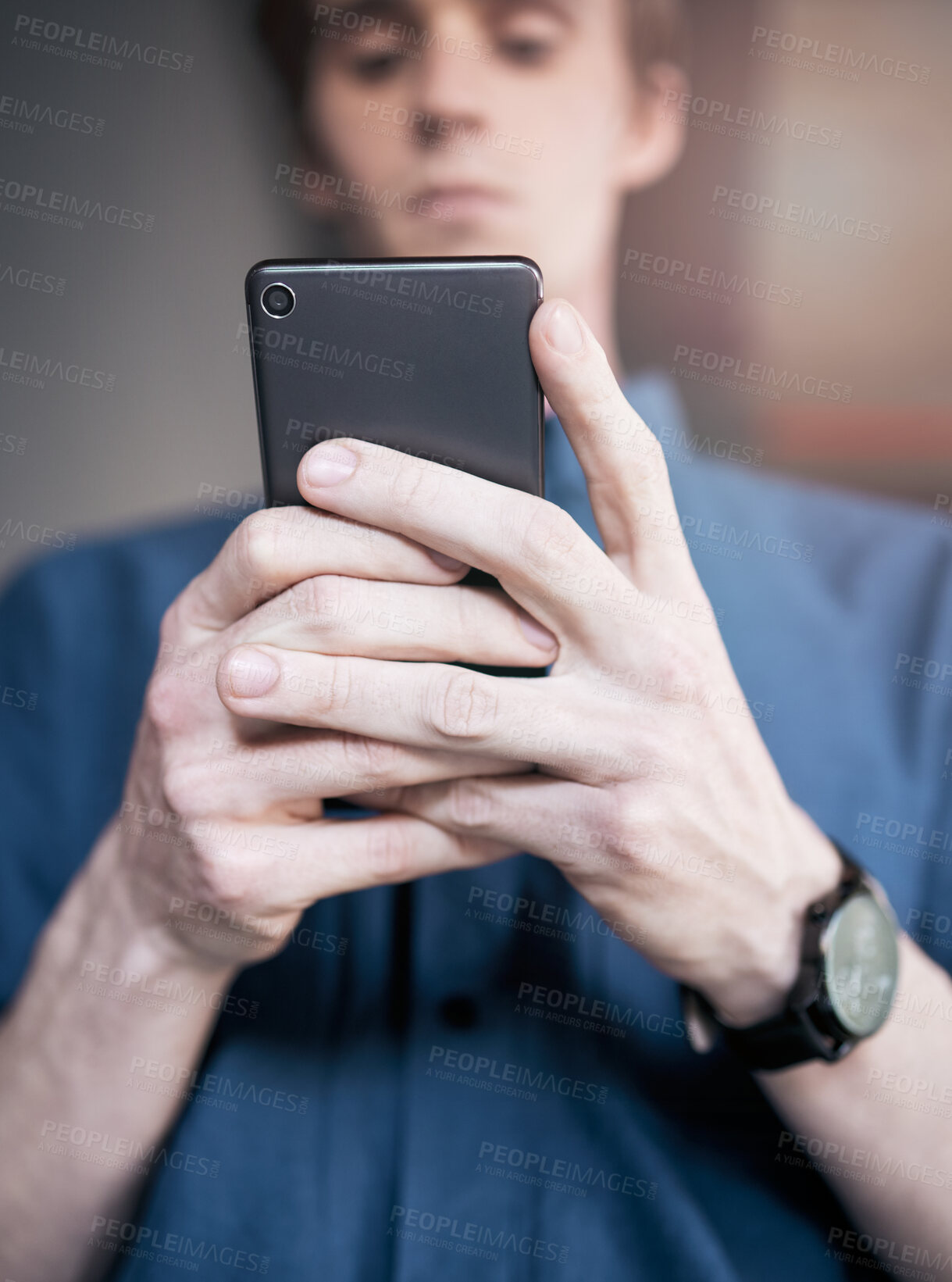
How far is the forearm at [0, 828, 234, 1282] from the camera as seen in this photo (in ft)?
1.80

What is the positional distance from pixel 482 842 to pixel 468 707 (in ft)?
0.44

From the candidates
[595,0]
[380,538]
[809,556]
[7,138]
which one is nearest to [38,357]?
[7,138]

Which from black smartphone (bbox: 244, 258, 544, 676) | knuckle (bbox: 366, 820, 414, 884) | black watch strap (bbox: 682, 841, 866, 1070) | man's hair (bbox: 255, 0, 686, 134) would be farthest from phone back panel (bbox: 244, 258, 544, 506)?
man's hair (bbox: 255, 0, 686, 134)

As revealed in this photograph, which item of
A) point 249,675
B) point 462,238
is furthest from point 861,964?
point 462,238

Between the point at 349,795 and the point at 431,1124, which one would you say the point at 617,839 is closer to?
the point at 349,795

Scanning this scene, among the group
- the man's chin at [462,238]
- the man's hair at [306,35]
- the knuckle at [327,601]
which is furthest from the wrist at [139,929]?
the man's hair at [306,35]

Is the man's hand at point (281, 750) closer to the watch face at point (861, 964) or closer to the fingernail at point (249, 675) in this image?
the fingernail at point (249, 675)

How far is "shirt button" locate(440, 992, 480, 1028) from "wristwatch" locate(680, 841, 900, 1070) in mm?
169

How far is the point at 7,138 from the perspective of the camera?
40.1 inches

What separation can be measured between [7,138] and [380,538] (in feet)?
3.28

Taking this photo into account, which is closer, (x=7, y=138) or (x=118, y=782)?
(x=118, y=782)

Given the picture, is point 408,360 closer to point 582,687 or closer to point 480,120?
point 582,687

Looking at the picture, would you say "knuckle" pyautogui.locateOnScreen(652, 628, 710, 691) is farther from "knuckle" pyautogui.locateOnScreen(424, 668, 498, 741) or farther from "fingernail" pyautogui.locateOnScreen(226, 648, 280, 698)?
"fingernail" pyautogui.locateOnScreen(226, 648, 280, 698)

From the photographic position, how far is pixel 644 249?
110 cm
